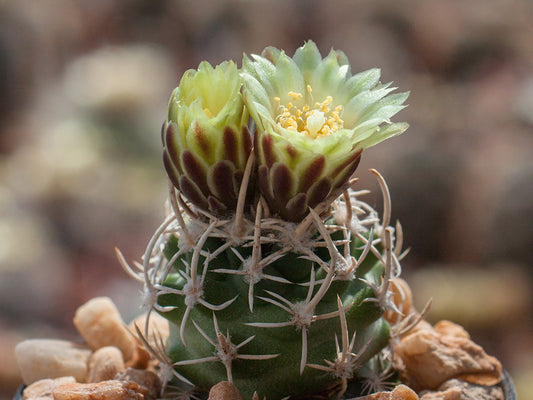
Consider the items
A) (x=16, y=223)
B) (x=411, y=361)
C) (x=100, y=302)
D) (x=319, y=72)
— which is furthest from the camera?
(x=16, y=223)

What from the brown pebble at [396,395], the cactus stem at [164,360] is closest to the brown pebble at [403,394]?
the brown pebble at [396,395]

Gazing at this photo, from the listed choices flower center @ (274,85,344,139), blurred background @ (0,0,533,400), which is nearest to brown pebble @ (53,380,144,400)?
flower center @ (274,85,344,139)

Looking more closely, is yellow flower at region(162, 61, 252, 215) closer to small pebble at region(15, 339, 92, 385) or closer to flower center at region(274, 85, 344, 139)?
flower center at region(274, 85, 344, 139)

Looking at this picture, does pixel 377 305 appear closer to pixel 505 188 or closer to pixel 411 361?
pixel 411 361

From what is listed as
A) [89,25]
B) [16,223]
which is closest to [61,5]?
[89,25]

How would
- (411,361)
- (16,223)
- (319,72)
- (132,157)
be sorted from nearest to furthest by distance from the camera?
(319,72), (411,361), (16,223), (132,157)
